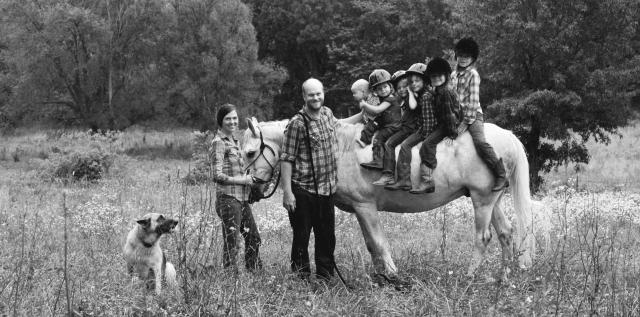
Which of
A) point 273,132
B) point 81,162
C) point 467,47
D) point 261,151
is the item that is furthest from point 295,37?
point 261,151

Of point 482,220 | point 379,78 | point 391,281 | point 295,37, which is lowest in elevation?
point 391,281

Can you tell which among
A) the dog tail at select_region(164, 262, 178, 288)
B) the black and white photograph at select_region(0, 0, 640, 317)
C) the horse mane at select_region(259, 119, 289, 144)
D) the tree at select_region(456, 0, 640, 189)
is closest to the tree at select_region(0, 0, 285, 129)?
the black and white photograph at select_region(0, 0, 640, 317)

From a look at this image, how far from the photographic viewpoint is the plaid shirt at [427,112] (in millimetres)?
6570

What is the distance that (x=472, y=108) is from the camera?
22.3 ft

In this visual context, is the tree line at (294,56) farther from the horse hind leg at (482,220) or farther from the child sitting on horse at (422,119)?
the child sitting on horse at (422,119)

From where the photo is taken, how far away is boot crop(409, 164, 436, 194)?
21.7ft

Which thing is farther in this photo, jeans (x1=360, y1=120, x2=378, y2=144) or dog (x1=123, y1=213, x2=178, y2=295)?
jeans (x1=360, y1=120, x2=378, y2=144)

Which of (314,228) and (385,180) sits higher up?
(385,180)

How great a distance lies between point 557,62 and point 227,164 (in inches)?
616

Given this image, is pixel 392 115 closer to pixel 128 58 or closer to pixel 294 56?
pixel 128 58

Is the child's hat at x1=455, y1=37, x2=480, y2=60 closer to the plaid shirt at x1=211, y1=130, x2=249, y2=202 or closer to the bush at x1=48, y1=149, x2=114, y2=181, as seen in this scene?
the plaid shirt at x1=211, y1=130, x2=249, y2=202

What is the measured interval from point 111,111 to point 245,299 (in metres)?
33.0

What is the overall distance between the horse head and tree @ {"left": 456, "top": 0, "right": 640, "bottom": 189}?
13.6m

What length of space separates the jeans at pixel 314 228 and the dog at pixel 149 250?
1169 millimetres
